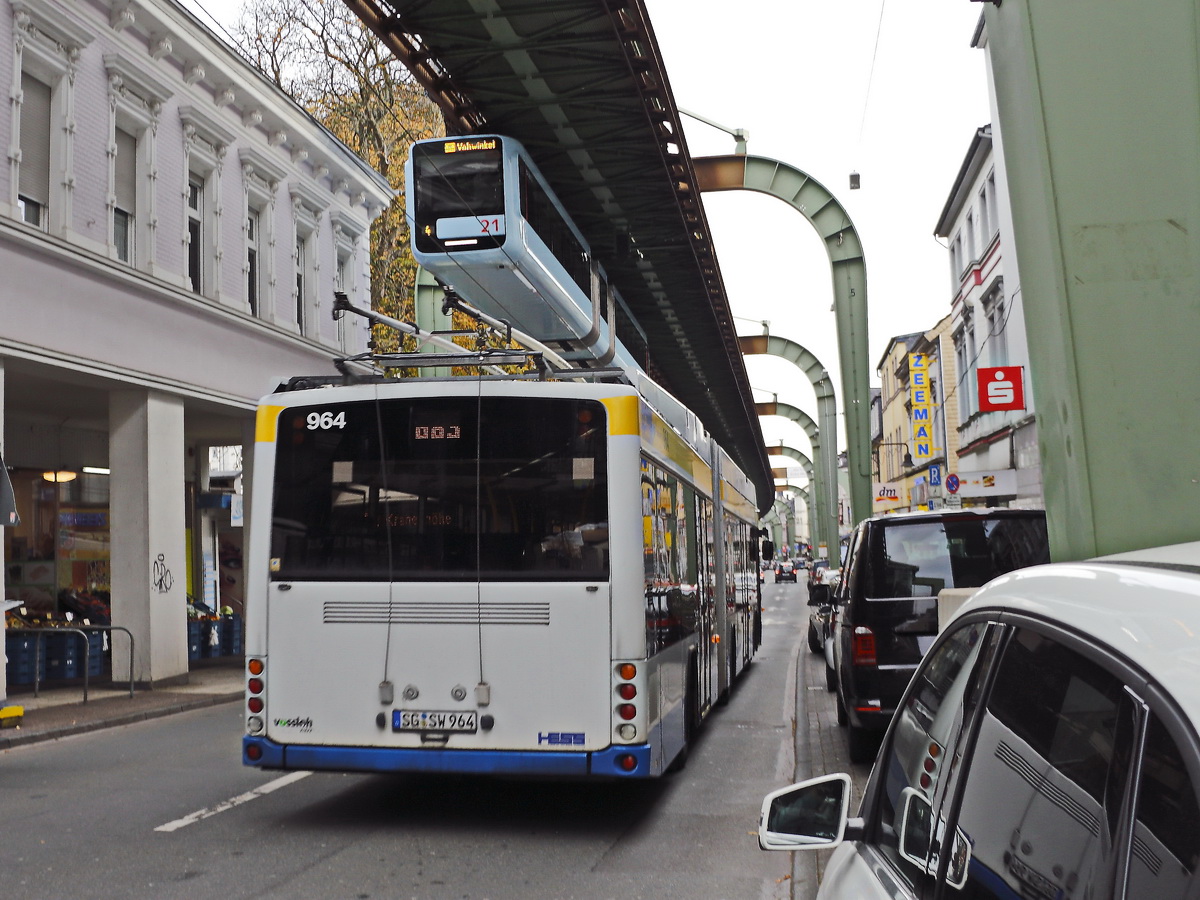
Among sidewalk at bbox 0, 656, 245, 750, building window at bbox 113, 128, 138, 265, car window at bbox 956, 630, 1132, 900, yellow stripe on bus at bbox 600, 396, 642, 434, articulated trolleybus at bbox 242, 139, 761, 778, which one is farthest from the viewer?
building window at bbox 113, 128, 138, 265

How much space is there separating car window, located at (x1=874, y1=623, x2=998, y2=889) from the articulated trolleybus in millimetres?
4796

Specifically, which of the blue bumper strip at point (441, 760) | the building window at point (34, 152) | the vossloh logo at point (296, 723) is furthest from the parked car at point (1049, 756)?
the building window at point (34, 152)

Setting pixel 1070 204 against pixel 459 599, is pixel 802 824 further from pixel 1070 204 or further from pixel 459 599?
pixel 459 599

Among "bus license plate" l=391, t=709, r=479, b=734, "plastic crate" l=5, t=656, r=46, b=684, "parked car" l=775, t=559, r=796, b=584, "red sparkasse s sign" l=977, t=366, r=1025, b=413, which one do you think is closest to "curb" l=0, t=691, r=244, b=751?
"plastic crate" l=5, t=656, r=46, b=684

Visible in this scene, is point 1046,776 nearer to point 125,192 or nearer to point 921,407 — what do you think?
point 125,192

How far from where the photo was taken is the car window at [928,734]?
2283mm

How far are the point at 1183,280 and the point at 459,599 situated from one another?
459cm

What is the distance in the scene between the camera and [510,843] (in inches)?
301

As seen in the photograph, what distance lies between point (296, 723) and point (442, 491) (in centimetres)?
169

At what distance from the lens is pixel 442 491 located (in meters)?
8.06

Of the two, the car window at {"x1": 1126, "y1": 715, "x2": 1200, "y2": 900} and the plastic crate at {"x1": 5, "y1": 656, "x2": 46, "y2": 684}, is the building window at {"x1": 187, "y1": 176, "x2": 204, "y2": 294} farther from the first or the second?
the car window at {"x1": 1126, "y1": 715, "x2": 1200, "y2": 900}

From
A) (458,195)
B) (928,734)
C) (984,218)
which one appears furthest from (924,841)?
(984,218)

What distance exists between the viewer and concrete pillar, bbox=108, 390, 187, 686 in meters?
18.1

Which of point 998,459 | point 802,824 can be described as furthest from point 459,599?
point 998,459
